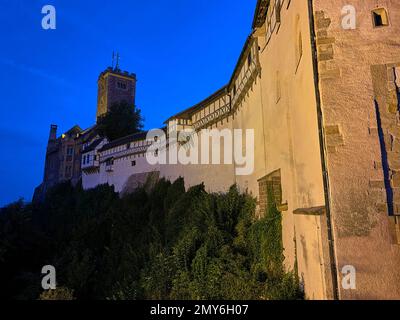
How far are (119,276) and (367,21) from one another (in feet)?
50.4

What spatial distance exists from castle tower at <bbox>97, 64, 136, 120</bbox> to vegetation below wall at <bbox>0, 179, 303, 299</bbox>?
2087 cm

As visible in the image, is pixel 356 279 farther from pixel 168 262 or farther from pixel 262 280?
pixel 168 262

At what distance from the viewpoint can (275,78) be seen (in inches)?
337

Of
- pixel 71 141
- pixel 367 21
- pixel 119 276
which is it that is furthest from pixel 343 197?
pixel 71 141

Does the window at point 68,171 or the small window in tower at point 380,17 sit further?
the window at point 68,171

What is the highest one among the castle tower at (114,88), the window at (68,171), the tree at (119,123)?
the castle tower at (114,88)

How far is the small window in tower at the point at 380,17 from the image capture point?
5.11 metres

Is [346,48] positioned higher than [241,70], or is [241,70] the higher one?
[241,70]

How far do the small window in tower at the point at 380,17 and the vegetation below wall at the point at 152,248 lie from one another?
532 cm

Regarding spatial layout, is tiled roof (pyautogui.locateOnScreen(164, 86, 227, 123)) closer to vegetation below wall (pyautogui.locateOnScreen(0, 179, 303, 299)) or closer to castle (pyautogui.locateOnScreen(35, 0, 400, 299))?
vegetation below wall (pyautogui.locateOnScreen(0, 179, 303, 299))

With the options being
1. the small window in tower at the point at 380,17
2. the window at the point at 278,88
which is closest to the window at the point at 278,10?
the window at the point at 278,88

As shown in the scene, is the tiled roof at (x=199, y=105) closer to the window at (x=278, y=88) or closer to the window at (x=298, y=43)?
the window at (x=278, y=88)

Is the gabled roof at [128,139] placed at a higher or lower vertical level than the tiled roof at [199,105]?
higher

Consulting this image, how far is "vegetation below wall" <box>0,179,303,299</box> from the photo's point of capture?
8.11 metres
